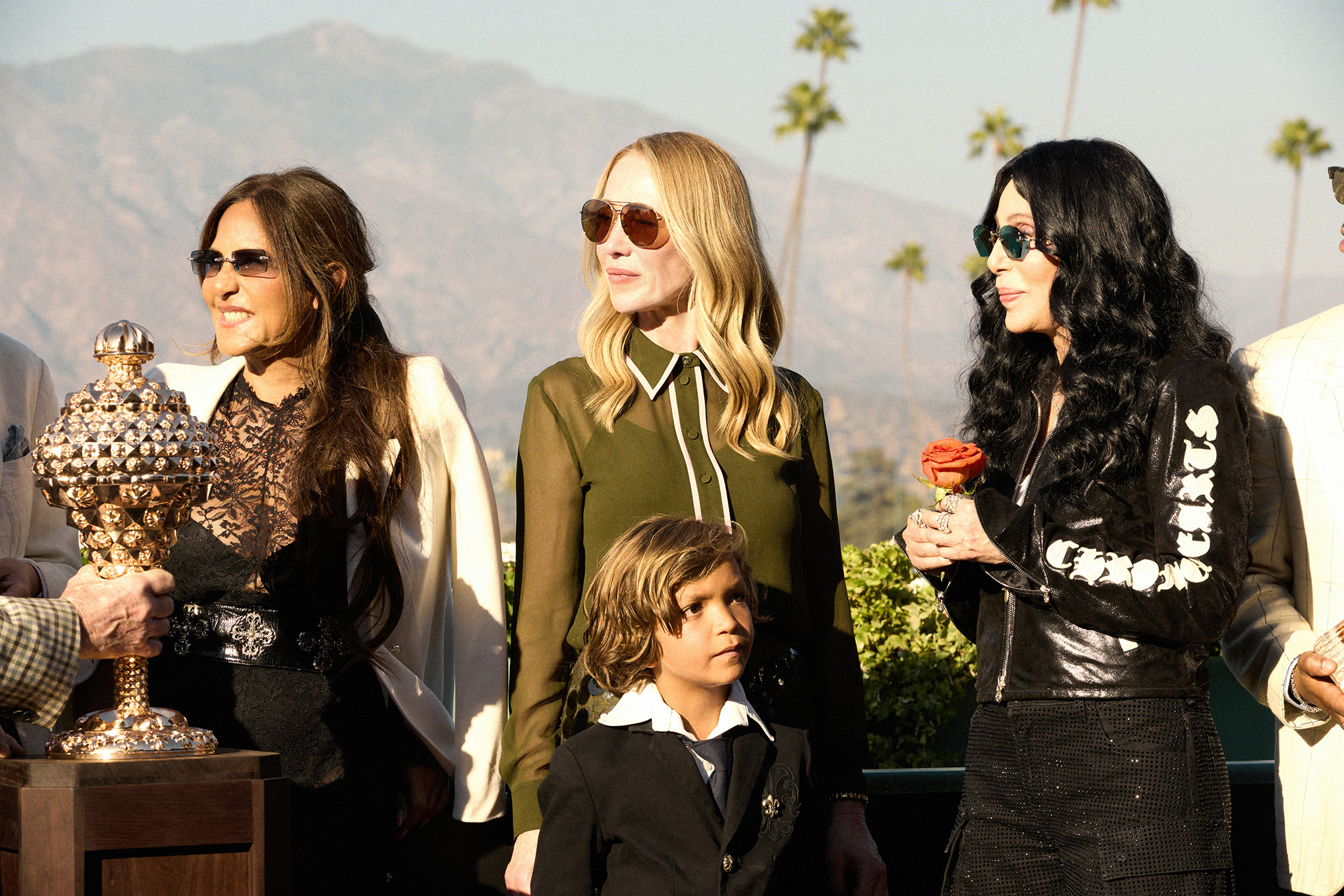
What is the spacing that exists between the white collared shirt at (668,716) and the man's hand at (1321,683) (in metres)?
1.20

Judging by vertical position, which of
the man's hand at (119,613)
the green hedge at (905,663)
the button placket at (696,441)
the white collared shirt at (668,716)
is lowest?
the green hedge at (905,663)

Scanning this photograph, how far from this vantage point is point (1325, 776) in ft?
11.0

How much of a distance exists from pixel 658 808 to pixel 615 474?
0.80 metres

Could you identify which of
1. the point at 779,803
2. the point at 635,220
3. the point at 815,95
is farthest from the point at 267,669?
the point at 815,95

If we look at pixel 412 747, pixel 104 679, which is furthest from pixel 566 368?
pixel 104 679

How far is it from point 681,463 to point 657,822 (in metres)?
0.88

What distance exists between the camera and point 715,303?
11.9 ft

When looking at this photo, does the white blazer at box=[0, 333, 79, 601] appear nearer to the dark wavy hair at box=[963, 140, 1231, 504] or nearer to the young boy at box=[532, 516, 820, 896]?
the young boy at box=[532, 516, 820, 896]

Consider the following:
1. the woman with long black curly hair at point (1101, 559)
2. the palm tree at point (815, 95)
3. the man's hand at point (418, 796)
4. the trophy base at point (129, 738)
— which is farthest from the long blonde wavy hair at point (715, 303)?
the palm tree at point (815, 95)

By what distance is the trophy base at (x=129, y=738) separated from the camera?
8.34 ft

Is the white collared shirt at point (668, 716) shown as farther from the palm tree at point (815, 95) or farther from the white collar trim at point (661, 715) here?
the palm tree at point (815, 95)

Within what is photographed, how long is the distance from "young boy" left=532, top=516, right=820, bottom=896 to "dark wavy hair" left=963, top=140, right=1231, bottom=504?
32.4 inches

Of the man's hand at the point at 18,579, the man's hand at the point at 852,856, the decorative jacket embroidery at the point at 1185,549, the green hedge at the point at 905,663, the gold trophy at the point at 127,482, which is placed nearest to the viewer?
the gold trophy at the point at 127,482

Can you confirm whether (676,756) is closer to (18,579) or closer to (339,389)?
(339,389)
